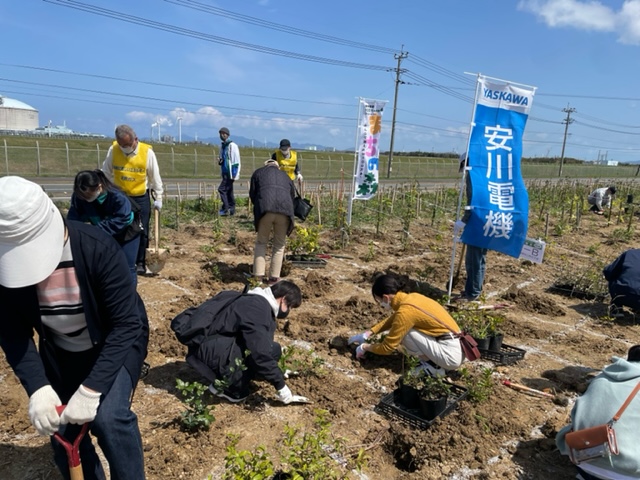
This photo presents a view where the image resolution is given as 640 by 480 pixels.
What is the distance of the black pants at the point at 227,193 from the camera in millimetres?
10348

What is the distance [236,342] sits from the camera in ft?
10.8

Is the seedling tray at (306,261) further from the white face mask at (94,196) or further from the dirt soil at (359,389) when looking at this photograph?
the white face mask at (94,196)

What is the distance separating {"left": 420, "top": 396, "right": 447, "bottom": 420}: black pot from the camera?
315 cm

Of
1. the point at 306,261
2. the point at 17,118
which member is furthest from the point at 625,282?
the point at 17,118

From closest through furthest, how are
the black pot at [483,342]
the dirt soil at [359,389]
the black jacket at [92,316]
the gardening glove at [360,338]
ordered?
the black jacket at [92,316], the dirt soil at [359,389], the gardening glove at [360,338], the black pot at [483,342]

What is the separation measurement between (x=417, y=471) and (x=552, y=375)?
1961mm

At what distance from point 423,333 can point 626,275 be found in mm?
3305

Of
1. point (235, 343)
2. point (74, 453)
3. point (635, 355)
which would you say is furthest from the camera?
point (235, 343)

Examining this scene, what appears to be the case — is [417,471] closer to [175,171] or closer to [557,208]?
[557,208]

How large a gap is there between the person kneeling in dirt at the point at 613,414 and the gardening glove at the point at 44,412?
252cm

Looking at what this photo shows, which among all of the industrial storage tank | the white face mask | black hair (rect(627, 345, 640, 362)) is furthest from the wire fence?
the industrial storage tank

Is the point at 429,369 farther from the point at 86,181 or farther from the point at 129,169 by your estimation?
the point at 129,169

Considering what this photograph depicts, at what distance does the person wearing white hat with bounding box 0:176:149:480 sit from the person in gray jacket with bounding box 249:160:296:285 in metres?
3.55

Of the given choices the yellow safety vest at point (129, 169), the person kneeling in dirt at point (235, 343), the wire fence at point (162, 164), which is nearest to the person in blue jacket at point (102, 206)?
the person kneeling in dirt at point (235, 343)
